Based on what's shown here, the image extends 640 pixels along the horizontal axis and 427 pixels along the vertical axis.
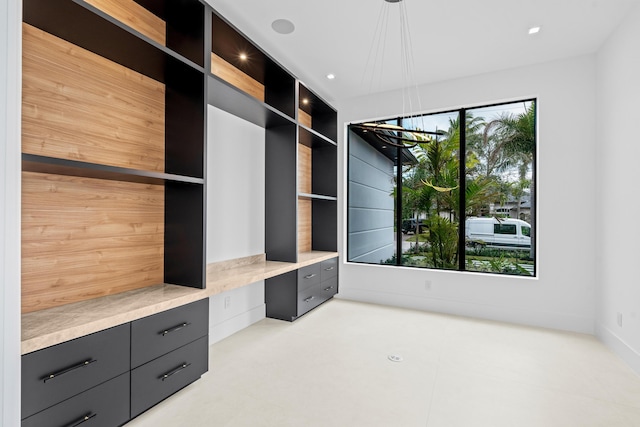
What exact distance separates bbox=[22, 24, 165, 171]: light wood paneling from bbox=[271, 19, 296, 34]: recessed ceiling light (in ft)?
3.96

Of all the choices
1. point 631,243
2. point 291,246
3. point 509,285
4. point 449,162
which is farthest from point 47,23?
point 509,285

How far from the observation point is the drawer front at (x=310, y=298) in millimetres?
3775

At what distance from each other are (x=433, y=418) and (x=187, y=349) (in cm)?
166

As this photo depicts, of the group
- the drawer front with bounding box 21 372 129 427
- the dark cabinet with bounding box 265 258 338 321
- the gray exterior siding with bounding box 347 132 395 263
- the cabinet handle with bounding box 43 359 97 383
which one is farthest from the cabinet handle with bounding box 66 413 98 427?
the gray exterior siding with bounding box 347 132 395 263

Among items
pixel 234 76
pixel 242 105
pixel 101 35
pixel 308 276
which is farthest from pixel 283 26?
pixel 308 276

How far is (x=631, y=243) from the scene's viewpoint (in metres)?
2.72

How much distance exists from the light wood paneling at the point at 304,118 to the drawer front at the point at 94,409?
11.8ft

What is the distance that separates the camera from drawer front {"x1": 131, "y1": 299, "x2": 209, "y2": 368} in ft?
6.18

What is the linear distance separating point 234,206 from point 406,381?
7.34 feet

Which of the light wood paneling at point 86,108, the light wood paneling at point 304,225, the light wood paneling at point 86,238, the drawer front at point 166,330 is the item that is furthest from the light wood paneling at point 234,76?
the drawer front at point 166,330

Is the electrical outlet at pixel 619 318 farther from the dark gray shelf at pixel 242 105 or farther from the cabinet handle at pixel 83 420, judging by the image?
the cabinet handle at pixel 83 420

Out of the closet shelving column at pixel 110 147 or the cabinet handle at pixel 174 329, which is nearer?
the closet shelving column at pixel 110 147

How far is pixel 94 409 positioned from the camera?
1.67 metres

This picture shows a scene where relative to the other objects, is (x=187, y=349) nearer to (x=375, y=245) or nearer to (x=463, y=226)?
(x=375, y=245)
